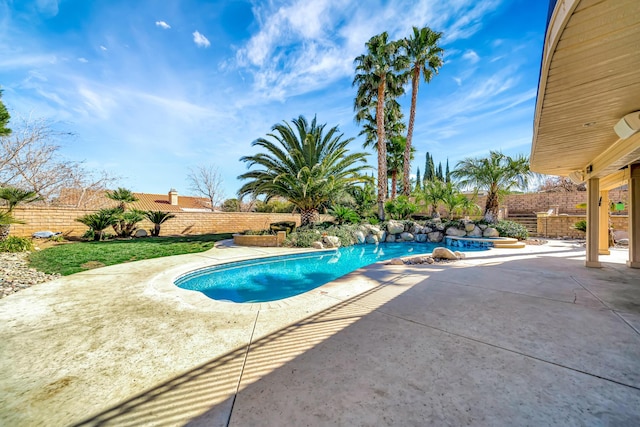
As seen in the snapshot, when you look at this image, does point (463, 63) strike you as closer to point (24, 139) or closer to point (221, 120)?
point (221, 120)

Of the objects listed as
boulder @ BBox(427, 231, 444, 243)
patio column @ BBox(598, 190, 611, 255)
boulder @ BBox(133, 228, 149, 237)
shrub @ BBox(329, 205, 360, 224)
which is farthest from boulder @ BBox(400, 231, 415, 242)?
boulder @ BBox(133, 228, 149, 237)

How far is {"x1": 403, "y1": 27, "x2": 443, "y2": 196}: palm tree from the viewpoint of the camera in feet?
51.1

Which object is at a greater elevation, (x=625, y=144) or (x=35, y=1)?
(x=35, y=1)

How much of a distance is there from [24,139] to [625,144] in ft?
73.8

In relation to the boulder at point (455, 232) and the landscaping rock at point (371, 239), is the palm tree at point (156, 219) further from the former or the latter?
the boulder at point (455, 232)

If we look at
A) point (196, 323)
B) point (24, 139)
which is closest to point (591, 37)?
point (196, 323)

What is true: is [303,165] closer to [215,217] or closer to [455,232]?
[215,217]

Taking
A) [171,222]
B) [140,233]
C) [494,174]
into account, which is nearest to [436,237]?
[494,174]

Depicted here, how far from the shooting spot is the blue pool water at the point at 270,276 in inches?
207

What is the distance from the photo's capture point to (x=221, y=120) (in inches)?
553

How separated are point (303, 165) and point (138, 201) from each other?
1429 centimetres

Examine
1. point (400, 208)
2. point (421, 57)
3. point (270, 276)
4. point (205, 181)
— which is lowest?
point (270, 276)

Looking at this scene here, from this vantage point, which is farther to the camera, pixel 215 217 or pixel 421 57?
pixel 421 57

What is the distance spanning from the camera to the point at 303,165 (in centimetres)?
1212
